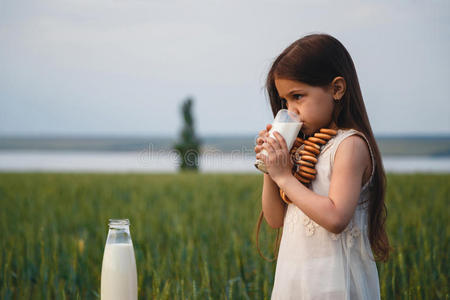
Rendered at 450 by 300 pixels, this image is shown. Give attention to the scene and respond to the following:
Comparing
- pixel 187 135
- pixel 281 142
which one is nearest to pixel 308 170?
pixel 281 142

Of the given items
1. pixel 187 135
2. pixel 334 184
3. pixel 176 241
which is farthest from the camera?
pixel 187 135

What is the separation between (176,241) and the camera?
3297 millimetres

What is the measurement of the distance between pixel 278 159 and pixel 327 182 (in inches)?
6.6

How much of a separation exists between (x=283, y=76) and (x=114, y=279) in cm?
82

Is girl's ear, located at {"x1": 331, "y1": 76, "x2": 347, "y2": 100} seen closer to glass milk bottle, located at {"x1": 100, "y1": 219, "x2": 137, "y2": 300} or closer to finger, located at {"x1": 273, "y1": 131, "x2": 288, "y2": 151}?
finger, located at {"x1": 273, "y1": 131, "x2": 288, "y2": 151}

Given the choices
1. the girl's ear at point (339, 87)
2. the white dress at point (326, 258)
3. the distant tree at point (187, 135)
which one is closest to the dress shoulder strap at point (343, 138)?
the white dress at point (326, 258)

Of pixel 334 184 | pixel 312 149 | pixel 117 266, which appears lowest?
pixel 117 266

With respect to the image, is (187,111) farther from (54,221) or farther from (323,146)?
(323,146)

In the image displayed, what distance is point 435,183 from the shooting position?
7223 mm

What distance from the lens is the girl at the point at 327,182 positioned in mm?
1324

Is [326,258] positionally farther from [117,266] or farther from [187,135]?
[187,135]

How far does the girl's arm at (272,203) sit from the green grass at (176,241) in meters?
0.45

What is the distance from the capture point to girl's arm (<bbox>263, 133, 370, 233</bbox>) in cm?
130

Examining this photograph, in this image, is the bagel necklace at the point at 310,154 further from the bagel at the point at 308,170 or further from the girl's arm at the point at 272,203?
the girl's arm at the point at 272,203
